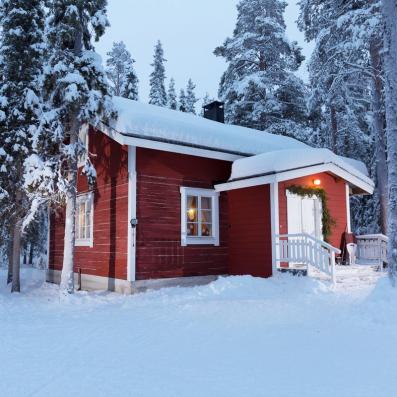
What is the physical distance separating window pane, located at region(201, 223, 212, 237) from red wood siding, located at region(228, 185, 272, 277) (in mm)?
659

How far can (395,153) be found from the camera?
9508mm

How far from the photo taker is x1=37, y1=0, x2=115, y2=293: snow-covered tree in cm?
1095

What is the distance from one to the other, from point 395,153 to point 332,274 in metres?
3.27

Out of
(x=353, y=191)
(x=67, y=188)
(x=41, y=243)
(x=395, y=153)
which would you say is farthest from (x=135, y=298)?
(x=41, y=243)

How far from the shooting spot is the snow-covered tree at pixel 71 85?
10953mm

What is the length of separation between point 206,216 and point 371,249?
5513mm

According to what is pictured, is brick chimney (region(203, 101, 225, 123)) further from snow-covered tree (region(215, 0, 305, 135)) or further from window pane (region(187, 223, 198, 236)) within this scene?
window pane (region(187, 223, 198, 236))

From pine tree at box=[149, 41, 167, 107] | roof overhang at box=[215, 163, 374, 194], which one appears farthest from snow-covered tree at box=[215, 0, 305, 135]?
roof overhang at box=[215, 163, 374, 194]

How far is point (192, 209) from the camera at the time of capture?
12680 mm

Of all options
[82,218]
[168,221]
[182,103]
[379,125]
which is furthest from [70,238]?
[182,103]

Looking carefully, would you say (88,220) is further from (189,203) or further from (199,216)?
(199,216)

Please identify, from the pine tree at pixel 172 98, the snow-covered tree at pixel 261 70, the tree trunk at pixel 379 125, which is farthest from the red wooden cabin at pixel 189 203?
the pine tree at pixel 172 98

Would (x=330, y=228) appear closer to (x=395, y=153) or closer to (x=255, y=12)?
(x=395, y=153)

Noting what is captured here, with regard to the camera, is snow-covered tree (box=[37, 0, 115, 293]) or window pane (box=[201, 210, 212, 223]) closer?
snow-covered tree (box=[37, 0, 115, 293])
